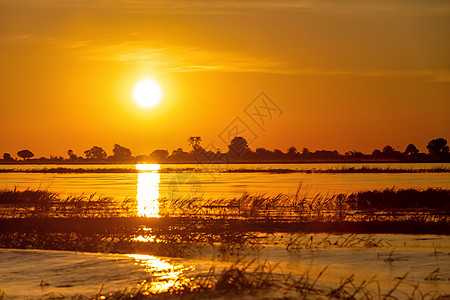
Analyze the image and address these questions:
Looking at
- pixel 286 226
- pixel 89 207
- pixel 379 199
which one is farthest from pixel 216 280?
pixel 379 199

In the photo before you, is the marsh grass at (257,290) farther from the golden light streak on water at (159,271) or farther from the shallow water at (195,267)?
the shallow water at (195,267)

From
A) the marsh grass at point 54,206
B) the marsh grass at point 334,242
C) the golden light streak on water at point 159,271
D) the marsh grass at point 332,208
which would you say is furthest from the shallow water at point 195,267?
the marsh grass at point 54,206

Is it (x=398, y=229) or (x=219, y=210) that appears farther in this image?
(x=219, y=210)

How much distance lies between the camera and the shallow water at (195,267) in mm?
16594

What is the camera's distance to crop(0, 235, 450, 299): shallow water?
16594mm

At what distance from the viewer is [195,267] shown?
61.0 ft

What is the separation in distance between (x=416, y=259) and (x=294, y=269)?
4.00 metres

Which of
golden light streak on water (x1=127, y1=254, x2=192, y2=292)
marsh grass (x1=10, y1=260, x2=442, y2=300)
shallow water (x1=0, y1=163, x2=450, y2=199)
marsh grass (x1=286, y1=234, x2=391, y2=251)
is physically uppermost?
shallow water (x1=0, y1=163, x2=450, y2=199)

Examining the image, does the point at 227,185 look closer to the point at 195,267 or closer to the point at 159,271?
the point at 195,267

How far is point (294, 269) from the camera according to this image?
19109 mm

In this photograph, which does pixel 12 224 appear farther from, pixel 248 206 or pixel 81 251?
pixel 248 206

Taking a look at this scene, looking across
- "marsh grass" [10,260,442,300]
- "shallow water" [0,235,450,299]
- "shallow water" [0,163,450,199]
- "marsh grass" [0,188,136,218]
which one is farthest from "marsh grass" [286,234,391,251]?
"shallow water" [0,163,450,199]

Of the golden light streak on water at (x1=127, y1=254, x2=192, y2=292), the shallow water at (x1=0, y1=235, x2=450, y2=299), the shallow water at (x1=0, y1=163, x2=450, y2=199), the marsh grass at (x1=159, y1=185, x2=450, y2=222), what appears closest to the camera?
the golden light streak on water at (x1=127, y1=254, x2=192, y2=292)

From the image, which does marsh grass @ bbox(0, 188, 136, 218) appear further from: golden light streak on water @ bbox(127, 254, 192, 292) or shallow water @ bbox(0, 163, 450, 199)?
golden light streak on water @ bbox(127, 254, 192, 292)
